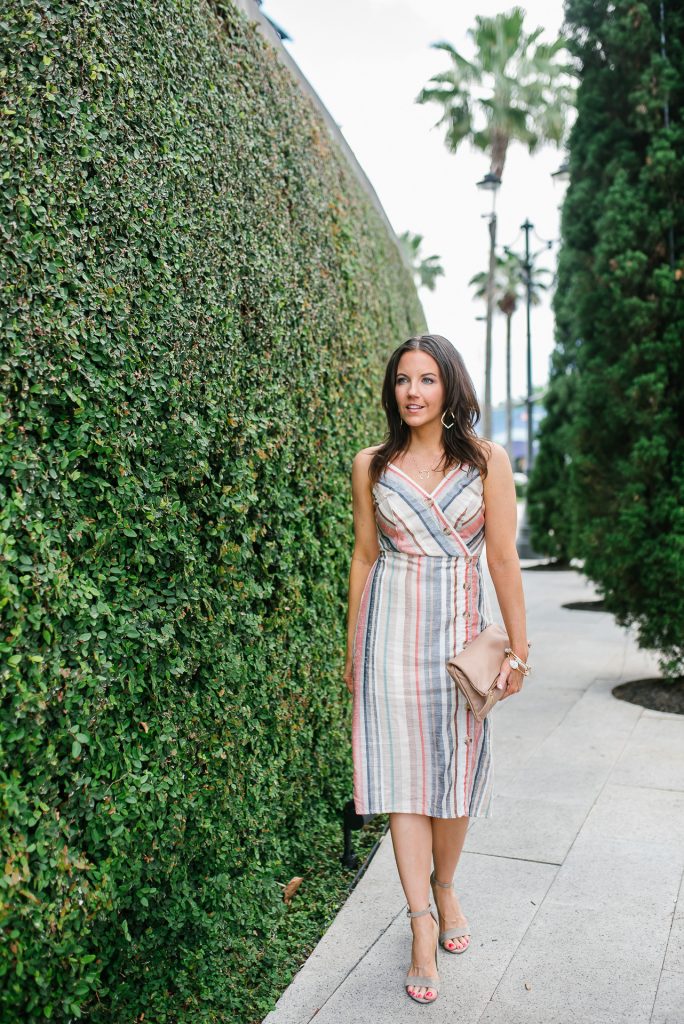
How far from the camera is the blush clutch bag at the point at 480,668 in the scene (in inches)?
111

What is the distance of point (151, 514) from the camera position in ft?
8.39

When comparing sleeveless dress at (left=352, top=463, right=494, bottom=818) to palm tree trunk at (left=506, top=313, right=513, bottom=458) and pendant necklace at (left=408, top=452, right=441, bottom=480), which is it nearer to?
pendant necklace at (left=408, top=452, right=441, bottom=480)

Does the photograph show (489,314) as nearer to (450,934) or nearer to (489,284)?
(489,284)

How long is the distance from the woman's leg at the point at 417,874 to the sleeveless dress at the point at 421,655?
0.07 meters

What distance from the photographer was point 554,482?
16.2 m

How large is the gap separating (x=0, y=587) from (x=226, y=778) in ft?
4.06

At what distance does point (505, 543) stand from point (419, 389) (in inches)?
23.3

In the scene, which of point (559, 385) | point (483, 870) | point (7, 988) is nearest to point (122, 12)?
point (7, 988)

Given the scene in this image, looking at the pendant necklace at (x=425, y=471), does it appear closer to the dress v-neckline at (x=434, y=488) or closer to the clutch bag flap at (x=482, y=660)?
the dress v-neckline at (x=434, y=488)

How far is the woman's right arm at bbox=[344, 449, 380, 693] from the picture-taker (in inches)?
124

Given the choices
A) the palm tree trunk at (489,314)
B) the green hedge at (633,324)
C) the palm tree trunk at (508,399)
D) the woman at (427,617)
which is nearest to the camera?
the woman at (427,617)

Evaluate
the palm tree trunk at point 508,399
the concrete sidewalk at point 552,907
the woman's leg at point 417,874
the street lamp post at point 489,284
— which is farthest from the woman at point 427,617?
the palm tree trunk at point 508,399

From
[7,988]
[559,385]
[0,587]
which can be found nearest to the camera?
[0,587]

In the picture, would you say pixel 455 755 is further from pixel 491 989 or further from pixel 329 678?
pixel 329 678
